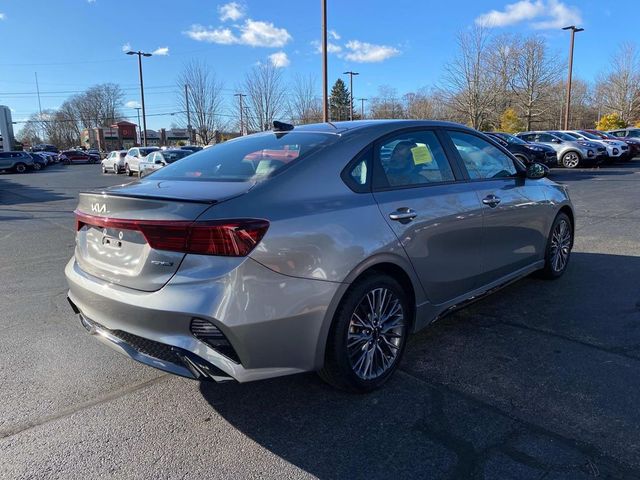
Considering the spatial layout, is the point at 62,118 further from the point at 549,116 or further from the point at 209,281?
the point at 209,281

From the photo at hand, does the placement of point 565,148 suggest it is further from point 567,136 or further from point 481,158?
point 481,158

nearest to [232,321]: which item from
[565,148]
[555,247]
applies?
[555,247]

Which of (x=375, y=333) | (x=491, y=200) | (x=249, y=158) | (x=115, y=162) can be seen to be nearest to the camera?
(x=375, y=333)

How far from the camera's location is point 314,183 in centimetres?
277

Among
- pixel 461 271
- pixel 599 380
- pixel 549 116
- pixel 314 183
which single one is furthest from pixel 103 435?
pixel 549 116

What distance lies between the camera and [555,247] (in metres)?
5.15

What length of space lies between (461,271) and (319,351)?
1477 mm

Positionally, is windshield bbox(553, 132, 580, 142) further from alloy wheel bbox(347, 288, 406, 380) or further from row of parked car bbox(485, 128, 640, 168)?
alloy wheel bbox(347, 288, 406, 380)

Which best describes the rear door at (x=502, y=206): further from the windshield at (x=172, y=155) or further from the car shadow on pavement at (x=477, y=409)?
the windshield at (x=172, y=155)

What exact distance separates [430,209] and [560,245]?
2.64 m

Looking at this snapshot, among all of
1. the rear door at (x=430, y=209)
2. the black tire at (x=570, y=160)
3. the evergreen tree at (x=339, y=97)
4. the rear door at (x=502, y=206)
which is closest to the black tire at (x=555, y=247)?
the rear door at (x=502, y=206)

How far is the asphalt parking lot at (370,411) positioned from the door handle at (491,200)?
1.00 metres

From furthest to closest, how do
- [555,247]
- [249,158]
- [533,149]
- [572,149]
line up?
[572,149] < [533,149] < [555,247] < [249,158]

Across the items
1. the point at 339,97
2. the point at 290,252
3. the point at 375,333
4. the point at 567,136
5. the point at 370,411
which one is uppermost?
the point at 339,97
